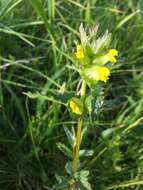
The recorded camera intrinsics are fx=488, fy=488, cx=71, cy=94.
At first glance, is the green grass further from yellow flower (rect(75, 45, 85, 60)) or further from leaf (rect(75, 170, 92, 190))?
yellow flower (rect(75, 45, 85, 60))

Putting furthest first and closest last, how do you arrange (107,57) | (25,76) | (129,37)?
(129,37)
(25,76)
(107,57)

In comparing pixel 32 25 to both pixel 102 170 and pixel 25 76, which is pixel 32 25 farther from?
pixel 102 170

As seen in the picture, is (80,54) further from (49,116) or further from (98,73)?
(49,116)

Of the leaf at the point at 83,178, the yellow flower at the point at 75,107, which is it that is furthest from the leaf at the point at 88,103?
the leaf at the point at 83,178

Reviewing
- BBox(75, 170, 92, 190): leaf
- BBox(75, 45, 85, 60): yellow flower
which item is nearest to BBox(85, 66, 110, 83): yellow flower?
BBox(75, 45, 85, 60): yellow flower

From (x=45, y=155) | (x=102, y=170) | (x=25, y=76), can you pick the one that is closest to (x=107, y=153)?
(x=102, y=170)

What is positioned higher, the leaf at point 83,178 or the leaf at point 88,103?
the leaf at point 88,103

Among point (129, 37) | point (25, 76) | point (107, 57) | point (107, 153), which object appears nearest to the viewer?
point (107, 57)

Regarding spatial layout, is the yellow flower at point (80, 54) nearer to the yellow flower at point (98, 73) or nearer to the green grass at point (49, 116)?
the yellow flower at point (98, 73)
